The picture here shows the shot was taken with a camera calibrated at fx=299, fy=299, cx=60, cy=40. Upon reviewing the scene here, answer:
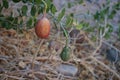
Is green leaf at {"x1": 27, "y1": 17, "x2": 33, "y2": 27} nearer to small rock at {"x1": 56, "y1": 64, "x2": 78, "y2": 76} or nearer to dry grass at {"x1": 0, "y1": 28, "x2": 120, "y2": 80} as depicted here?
dry grass at {"x1": 0, "y1": 28, "x2": 120, "y2": 80}

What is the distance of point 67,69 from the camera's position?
1.53 meters

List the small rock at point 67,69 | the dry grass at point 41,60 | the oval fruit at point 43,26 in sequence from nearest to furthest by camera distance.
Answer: the oval fruit at point 43,26, the dry grass at point 41,60, the small rock at point 67,69

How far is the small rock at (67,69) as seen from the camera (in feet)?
4.95

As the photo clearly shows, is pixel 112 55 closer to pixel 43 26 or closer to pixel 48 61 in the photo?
pixel 48 61

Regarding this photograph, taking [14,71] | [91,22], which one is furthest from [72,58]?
[91,22]

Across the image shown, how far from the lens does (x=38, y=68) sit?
143cm

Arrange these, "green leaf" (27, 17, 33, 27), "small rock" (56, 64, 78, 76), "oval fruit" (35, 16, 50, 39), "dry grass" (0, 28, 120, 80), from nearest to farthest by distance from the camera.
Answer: "oval fruit" (35, 16, 50, 39) < "green leaf" (27, 17, 33, 27) < "dry grass" (0, 28, 120, 80) < "small rock" (56, 64, 78, 76)

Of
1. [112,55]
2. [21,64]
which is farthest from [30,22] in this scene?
[112,55]

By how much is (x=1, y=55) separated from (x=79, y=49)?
520 millimetres

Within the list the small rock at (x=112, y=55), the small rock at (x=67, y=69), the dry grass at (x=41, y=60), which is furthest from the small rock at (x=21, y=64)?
the small rock at (x=112, y=55)

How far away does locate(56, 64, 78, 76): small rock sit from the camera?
1508mm

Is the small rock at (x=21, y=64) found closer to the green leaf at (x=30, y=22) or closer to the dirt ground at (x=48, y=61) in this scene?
the dirt ground at (x=48, y=61)

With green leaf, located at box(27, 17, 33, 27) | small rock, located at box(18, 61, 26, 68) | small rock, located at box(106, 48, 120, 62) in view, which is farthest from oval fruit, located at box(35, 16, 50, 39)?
small rock, located at box(106, 48, 120, 62)

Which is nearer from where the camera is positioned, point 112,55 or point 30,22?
point 30,22
